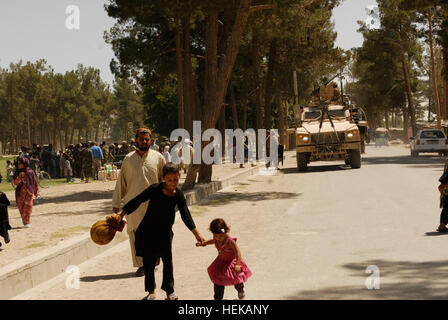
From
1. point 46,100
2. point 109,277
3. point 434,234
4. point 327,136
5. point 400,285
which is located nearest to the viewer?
point 400,285

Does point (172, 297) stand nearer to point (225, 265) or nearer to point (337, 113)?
point (225, 265)

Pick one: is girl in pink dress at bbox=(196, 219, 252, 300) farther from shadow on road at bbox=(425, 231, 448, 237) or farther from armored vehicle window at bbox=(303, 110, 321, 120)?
armored vehicle window at bbox=(303, 110, 321, 120)

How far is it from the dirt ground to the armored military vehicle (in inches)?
380

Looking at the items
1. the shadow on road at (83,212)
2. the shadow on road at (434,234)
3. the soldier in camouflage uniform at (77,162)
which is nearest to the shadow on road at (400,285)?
the shadow on road at (434,234)

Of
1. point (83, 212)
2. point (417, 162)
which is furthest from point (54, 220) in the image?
point (417, 162)

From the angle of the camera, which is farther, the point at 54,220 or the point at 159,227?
the point at 54,220

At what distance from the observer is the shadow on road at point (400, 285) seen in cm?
633

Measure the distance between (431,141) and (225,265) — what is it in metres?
35.2

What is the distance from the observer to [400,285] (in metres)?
A: 6.76

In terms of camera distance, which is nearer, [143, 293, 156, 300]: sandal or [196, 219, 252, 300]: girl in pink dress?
[196, 219, 252, 300]: girl in pink dress

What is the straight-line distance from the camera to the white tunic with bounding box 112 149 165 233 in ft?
26.4

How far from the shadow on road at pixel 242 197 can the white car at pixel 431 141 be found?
21687 millimetres

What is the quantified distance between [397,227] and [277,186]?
433 inches

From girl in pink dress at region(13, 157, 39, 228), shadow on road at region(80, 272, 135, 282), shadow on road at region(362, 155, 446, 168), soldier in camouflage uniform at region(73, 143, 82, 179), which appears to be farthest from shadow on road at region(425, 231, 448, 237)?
soldier in camouflage uniform at region(73, 143, 82, 179)
